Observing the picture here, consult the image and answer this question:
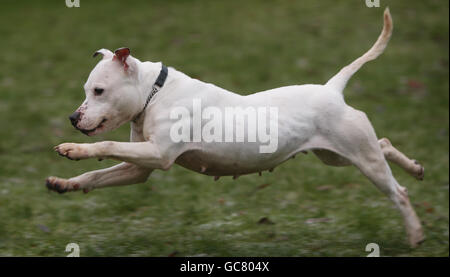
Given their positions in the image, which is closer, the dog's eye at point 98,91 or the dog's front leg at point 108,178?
the dog's eye at point 98,91

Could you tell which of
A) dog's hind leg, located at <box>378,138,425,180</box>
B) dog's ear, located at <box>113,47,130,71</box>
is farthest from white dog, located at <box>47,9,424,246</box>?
dog's hind leg, located at <box>378,138,425,180</box>

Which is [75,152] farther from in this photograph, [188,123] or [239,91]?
[239,91]

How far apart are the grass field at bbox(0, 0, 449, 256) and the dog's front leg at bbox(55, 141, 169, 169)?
1102 millimetres

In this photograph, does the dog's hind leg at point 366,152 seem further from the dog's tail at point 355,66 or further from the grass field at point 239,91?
the grass field at point 239,91

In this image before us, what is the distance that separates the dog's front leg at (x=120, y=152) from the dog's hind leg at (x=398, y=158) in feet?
6.78

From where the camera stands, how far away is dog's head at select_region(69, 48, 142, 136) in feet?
15.0

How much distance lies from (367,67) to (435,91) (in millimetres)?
1279

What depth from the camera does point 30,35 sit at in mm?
13383

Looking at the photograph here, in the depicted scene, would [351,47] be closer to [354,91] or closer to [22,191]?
[354,91]

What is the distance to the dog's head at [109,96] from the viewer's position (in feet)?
15.0

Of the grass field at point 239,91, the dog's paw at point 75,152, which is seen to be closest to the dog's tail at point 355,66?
the grass field at point 239,91

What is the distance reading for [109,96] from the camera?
4598mm

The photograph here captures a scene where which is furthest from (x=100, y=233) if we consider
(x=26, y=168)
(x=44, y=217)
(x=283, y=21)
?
(x=283, y=21)

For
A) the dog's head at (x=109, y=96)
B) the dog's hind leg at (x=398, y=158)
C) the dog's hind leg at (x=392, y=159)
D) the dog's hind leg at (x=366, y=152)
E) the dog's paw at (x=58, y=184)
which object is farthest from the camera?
the dog's hind leg at (x=398, y=158)
